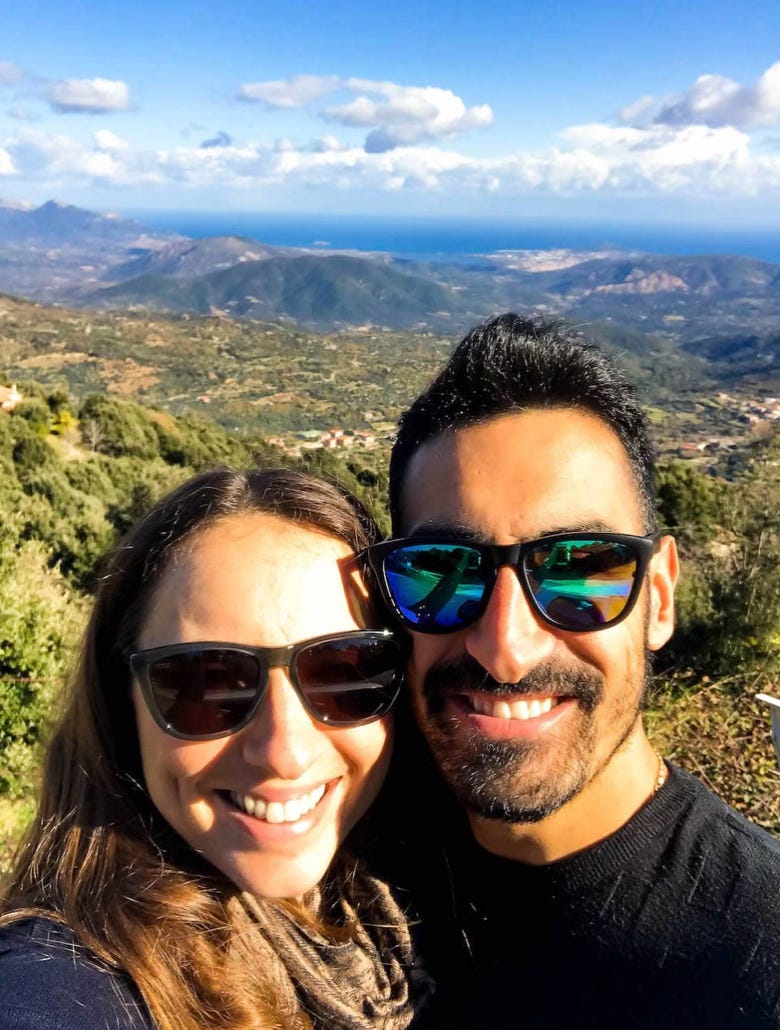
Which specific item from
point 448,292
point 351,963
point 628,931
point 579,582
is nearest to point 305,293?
point 448,292

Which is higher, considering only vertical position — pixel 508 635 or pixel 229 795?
pixel 508 635

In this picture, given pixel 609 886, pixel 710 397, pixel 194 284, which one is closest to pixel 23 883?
pixel 609 886

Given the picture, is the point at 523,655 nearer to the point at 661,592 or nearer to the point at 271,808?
the point at 661,592

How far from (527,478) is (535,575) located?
0.23 m

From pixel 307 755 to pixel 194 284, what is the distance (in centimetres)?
20313

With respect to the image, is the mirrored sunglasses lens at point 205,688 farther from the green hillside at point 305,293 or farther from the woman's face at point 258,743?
the green hillside at point 305,293

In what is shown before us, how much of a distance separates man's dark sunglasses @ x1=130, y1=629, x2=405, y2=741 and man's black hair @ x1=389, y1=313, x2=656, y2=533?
0.48 metres

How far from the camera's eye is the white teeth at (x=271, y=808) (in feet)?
4.76

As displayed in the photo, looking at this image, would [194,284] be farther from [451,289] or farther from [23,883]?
[23,883]

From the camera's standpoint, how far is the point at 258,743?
1.47 m

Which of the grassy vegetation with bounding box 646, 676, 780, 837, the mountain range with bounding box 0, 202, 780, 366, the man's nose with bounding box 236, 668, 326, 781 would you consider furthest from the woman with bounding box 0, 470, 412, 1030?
the mountain range with bounding box 0, 202, 780, 366

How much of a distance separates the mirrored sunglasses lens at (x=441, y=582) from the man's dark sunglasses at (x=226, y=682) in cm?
21

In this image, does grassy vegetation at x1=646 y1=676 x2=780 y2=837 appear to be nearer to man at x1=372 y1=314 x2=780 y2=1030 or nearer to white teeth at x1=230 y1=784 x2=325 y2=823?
man at x1=372 y1=314 x2=780 y2=1030

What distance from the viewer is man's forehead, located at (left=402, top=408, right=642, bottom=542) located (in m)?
1.62
